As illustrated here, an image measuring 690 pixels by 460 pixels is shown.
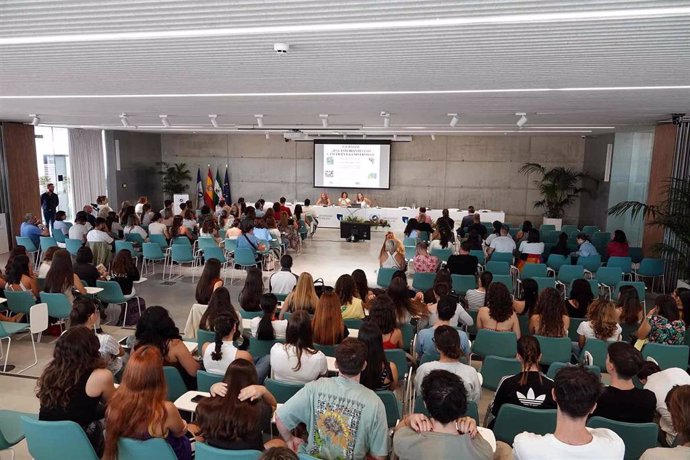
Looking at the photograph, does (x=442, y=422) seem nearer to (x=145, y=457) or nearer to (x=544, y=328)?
(x=145, y=457)

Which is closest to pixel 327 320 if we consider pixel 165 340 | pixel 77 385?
pixel 165 340

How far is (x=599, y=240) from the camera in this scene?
1131cm

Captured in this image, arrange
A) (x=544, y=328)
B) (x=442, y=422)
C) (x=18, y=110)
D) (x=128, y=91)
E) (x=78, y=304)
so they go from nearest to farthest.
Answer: (x=442, y=422)
(x=78, y=304)
(x=544, y=328)
(x=128, y=91)
(x=18, y=110)

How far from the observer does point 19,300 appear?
6020 mm

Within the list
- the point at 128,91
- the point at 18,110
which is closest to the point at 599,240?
the point at 128,91

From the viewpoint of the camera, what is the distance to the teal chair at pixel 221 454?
2467 mm

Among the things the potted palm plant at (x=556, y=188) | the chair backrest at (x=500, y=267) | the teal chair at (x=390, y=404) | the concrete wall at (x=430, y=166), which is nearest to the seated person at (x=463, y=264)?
the chair backrest at (x=500, y=267)

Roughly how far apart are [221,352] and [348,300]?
203cm

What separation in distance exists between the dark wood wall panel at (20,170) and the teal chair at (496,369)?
507 inches

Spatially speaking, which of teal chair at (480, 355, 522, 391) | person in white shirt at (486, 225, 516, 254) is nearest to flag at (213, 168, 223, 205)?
person in white shirt at (486, 225, 516, 254)

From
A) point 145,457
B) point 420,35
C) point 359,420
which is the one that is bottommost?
point 145,457

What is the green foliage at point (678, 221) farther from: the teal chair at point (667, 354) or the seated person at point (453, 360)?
the seated person at point (453, 360)

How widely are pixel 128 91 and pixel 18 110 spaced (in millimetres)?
4594

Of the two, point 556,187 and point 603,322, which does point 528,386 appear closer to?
point 603,322
